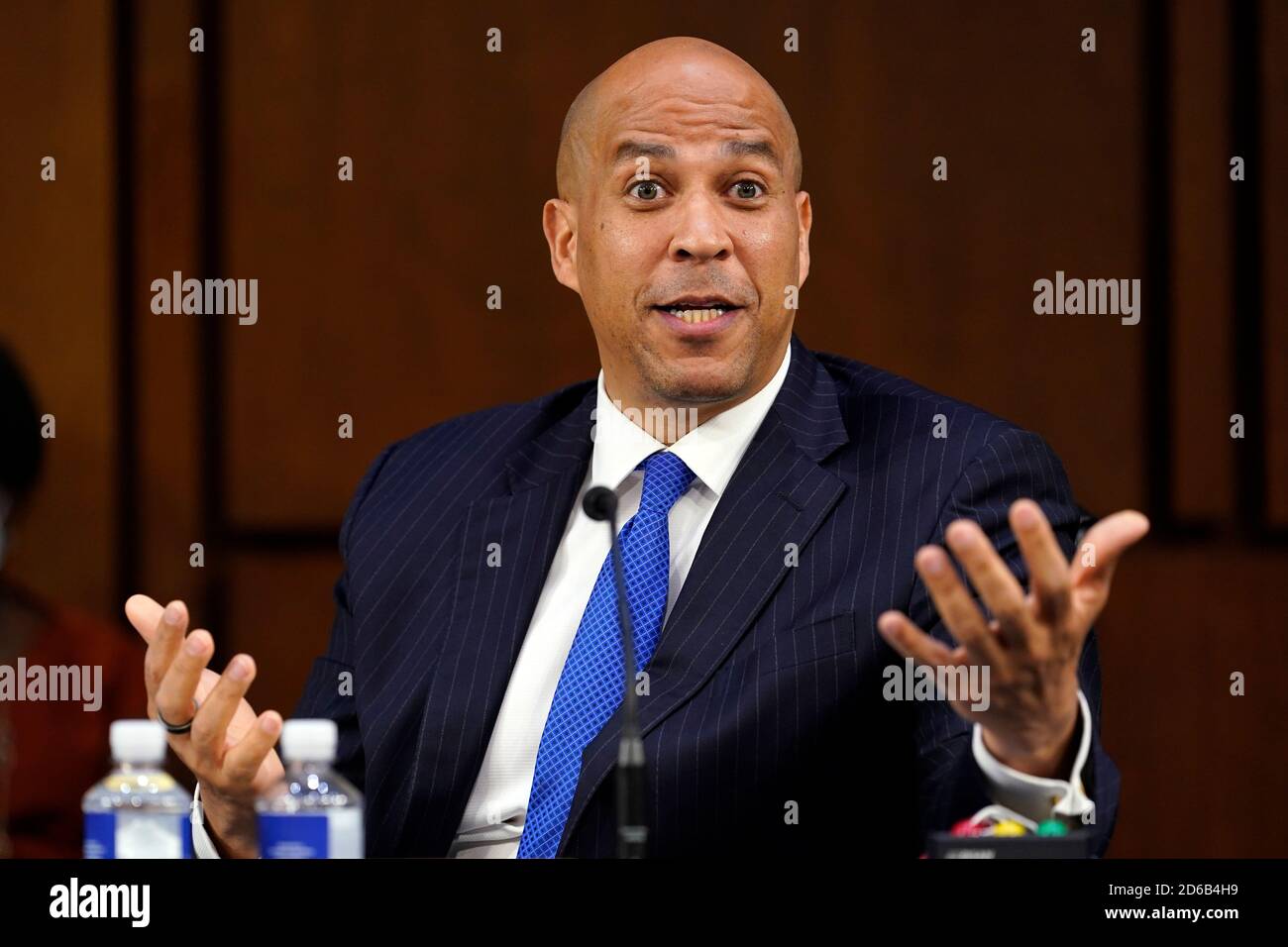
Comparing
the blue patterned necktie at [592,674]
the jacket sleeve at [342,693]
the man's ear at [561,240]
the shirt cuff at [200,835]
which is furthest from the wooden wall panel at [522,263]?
the shirt cuff at [200,835]

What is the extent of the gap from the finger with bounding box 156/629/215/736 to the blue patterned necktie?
1.50 ft

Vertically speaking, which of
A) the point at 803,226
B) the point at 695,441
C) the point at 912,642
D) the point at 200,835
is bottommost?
the point at 200,835

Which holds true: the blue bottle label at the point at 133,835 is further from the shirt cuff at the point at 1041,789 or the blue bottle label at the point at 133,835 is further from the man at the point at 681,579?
the shirt cuff at the point at 1041,789

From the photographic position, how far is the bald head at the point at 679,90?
7.44 ft

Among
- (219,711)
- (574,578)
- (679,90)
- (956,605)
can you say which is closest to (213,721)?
(219,711)

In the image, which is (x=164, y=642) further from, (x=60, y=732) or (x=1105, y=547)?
(x=60, y=732)

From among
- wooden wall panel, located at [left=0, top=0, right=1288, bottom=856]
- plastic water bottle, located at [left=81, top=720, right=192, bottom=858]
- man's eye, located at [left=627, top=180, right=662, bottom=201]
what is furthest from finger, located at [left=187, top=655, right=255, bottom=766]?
wooden wall panel, located at [left=0, top=0, right=1288, bottom=856]

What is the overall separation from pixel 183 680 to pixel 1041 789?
0.81 meters

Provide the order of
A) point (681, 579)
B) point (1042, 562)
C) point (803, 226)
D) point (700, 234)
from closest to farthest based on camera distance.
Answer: point (1042, 562) → point (681, 579) → point (700, 234) → point (803, 226)

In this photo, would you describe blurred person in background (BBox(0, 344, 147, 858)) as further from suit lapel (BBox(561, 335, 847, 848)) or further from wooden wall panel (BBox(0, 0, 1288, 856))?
suit lapel (BBox(561, 335, 847, 848))

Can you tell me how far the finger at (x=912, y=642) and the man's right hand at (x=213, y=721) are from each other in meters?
0.60

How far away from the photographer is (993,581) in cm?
137

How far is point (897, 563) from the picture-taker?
197cm

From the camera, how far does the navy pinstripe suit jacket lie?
1.89 m
